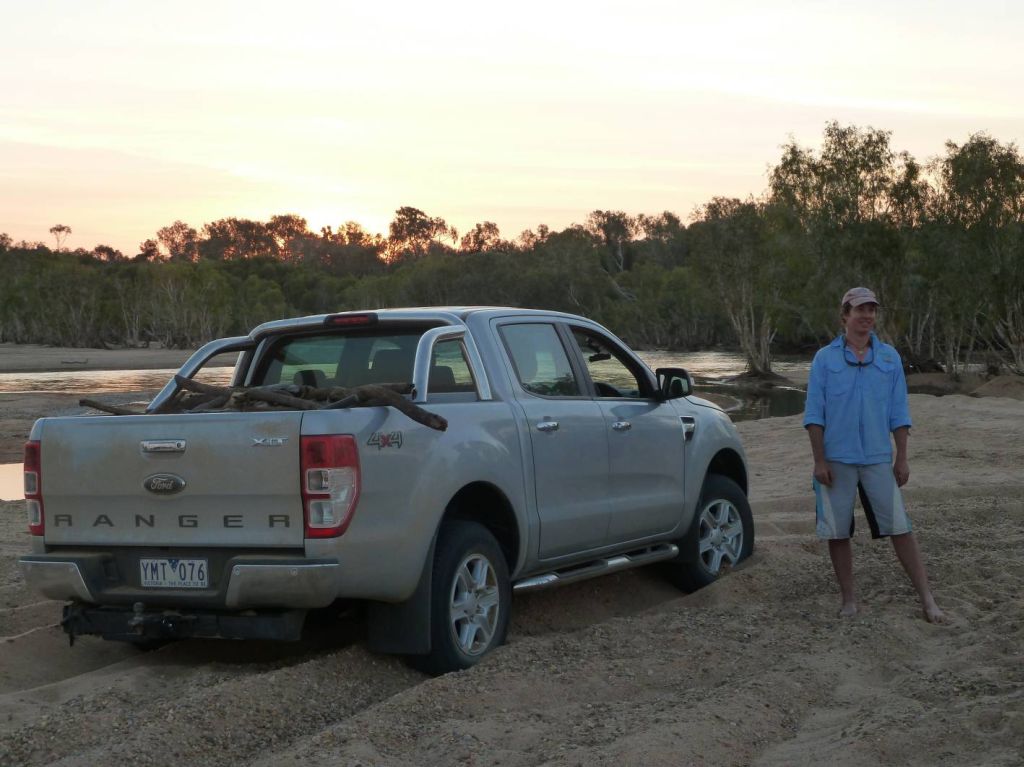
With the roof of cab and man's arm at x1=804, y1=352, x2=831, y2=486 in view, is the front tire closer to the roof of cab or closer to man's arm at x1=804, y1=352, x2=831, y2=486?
the roof of cab

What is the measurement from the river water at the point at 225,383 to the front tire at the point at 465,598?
11.0 meters

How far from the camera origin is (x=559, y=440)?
6.98 meters

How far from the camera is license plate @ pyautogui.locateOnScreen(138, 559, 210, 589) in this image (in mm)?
5812

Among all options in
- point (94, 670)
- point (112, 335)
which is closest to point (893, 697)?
point (94, 670)

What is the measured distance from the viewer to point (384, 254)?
605ft

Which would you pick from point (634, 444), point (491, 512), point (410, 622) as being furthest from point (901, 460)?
point (410, 622)

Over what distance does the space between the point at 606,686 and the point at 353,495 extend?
145 centimetres

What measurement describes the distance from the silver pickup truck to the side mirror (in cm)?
61

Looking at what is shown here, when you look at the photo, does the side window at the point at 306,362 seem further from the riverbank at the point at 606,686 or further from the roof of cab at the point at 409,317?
the riverbank at the point at 606,686

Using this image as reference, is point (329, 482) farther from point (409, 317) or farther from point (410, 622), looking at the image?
point (409, 317)

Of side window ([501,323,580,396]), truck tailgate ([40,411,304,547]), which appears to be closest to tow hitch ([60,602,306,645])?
truck tailgate ([40,411,304,547])

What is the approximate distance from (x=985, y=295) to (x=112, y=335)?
3817 inches

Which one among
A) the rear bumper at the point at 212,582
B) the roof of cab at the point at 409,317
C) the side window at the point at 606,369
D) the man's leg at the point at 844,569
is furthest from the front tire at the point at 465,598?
the man's leg at the point at 844,569

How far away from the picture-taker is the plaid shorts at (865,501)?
23.6 ft
